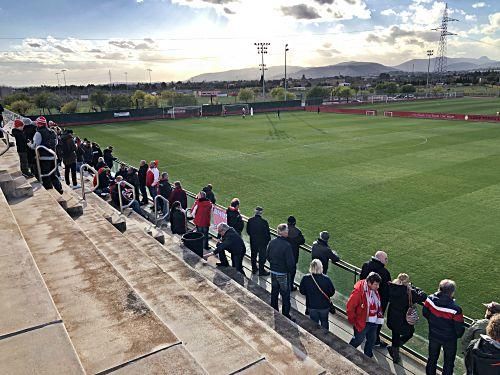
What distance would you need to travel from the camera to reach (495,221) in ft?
42.2

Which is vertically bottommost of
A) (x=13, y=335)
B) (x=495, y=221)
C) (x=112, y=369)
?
(x=495, y=221)

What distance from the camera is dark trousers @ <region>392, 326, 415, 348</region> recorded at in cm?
613

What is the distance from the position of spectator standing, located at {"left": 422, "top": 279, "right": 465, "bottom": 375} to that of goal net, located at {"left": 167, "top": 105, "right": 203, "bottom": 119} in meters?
50.5

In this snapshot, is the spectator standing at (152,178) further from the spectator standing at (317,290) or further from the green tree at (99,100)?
the green tree at (99,100)

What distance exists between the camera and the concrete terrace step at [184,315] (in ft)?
12.2

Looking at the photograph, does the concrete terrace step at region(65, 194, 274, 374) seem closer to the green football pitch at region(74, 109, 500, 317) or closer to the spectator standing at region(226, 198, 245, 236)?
the spectator standing at region(226, 198, 245, 236)

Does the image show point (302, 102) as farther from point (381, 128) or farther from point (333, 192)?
point (333, 192)

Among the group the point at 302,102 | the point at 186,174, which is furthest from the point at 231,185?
the point at 302,102

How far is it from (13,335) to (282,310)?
4.51 metres

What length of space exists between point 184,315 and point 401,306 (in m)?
3.45

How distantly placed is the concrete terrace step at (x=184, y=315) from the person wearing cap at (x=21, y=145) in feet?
14.9

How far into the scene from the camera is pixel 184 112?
54.8 metres

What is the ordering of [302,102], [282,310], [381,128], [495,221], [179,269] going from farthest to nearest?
[302,102] < [381,128] < [495,221] < [282,310] < [179,269]

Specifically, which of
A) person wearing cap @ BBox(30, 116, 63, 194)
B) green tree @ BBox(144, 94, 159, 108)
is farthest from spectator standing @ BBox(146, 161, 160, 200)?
green tree @ BBox(144, 94, 159, 108)
